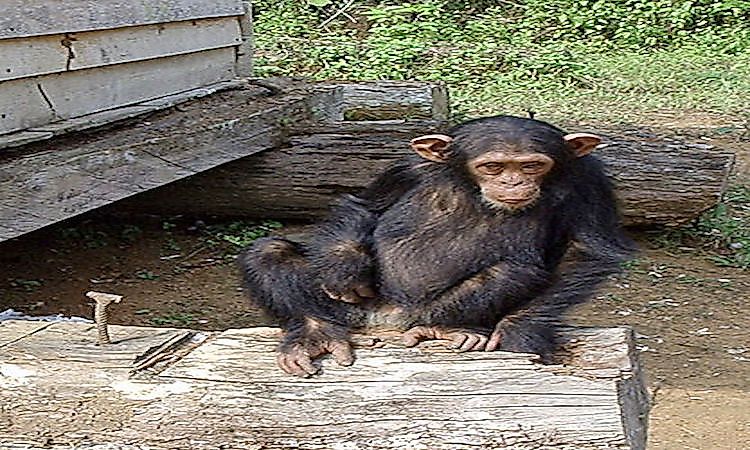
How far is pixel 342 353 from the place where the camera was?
306 cm

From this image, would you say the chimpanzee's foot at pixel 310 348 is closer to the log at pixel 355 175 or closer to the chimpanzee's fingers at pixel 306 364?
the chimpanzee's fingers at pixel 306 364

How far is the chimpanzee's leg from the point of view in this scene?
3.32 meters

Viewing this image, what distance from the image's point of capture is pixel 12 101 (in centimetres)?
559

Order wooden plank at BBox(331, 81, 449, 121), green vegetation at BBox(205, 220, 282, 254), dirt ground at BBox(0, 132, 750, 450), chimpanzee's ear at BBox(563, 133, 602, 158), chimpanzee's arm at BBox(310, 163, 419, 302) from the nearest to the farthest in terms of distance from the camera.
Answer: chimpanzee's ear at BBox(563, 133, 602, 158), chimpanzee's arm at BBox(310, 163, 419, 302), dirt ground at BBox(0, 132, 750, 450), green vegetation at BBox(205, 220, 282, 254), wooden plank at BBox(331, 81, 449, 121)

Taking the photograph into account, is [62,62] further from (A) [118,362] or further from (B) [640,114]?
(B) [640,114]

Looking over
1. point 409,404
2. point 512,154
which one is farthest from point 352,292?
point 409,404

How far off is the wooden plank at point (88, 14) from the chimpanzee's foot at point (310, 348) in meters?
3.00

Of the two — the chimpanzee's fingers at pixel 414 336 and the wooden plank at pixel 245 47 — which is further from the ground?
the chimpanzee's fingers at pixel 414 336

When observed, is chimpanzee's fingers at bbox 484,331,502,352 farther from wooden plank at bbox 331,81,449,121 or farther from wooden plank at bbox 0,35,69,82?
wooden plank at bbox 331,81,449,121

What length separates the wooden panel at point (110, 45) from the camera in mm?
5590

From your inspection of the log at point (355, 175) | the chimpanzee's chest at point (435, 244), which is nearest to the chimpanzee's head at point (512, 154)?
the chimpanzee's chest at point (435, 244)

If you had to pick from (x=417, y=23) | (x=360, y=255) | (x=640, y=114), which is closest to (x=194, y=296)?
(x=360, y=255)

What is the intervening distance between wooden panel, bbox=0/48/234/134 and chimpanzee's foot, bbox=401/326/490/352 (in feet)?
10.4

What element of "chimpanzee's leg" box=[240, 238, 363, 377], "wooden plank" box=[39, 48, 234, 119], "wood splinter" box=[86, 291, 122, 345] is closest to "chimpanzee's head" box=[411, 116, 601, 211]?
"chimpanzee's leg" box=[240, 238, 363, 377]
